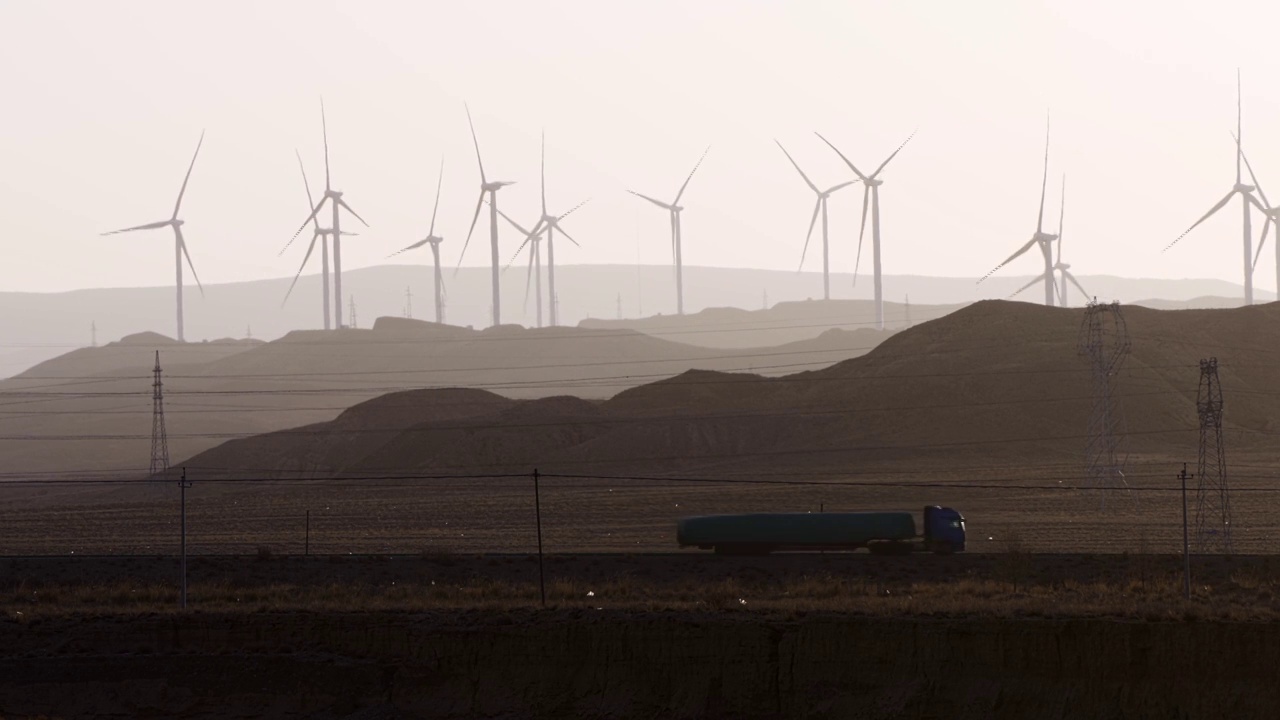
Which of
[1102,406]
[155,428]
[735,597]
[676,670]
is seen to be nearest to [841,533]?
[735,597]

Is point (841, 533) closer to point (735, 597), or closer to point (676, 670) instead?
point (735, 597)

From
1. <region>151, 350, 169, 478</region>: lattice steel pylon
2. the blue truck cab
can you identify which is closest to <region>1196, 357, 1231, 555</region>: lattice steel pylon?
the blue truck cab

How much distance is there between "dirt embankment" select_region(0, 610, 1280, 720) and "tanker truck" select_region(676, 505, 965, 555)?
19077 mm

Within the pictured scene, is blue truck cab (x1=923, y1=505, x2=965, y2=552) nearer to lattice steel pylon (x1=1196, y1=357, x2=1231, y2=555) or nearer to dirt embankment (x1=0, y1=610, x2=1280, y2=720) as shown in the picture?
lattice steel pylon (x1=1196, y1=357, x2=1231, y2=555)

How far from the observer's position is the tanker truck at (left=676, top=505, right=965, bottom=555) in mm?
47875

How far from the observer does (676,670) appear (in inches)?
1091

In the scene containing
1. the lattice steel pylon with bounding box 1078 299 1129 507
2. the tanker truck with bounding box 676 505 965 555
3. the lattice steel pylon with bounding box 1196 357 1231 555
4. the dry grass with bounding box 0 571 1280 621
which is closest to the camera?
the dry grass with bounding box 0 571 1280 621

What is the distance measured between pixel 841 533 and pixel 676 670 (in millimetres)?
20888

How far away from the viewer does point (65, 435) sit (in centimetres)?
17388

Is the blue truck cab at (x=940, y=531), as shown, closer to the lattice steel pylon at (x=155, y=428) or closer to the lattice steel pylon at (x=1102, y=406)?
the lattice steel pylon at (x=1102, y=406)

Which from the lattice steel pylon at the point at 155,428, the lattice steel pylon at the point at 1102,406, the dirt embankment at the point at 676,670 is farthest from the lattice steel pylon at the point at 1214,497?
the lattice steel pylon at the point at 155,428

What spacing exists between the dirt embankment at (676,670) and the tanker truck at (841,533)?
19077mm

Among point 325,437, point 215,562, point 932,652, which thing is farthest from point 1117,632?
point 325,437

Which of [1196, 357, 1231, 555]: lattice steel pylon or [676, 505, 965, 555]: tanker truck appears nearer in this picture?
[676, 505, 965, 555]: tanker truck
